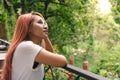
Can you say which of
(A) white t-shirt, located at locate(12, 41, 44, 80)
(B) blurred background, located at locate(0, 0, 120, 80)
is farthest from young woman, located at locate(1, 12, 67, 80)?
(B) blurred background, located at locate(0, 0, 120, 80)

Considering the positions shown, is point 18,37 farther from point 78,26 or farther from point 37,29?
point 78,26

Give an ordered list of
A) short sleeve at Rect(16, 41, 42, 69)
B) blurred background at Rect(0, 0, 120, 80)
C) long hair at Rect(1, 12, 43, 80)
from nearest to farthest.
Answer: short sleeve at Rect(16, 41, 42, 69) → long hair at Rect(1, 12, 43, 80) → blurred background at Rect(0, 0, 120, 80)

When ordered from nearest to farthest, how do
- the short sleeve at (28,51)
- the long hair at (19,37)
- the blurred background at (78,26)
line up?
the short sleeve at (28,51) → the long hair at (19,37) → the blurred background at (78,26)

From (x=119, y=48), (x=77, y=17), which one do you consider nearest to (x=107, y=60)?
(x=119, y=48)

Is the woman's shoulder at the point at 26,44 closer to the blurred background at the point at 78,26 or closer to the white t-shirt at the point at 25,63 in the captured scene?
the white t-shirt at the point at 25,63

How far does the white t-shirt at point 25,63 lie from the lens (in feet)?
7.34

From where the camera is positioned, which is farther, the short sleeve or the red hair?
the red hair

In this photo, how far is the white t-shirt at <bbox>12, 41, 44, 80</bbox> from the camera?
2.24 m

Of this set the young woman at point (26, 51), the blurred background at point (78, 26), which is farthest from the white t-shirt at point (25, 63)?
the blurred background at point (78, 26)

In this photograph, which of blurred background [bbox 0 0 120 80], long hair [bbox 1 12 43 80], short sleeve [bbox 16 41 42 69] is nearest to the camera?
short sleeve [bbox 16 41 42 69]

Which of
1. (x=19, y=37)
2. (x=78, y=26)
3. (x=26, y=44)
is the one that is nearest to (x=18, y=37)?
(x=19, y=37)

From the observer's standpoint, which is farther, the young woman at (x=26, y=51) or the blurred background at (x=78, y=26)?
the blurred background at (x=78, y=26)

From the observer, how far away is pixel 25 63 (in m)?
2.29

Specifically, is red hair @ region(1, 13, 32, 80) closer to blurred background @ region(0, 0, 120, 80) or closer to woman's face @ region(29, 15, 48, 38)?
woman's face @ region(29, 15, 48, 38)
